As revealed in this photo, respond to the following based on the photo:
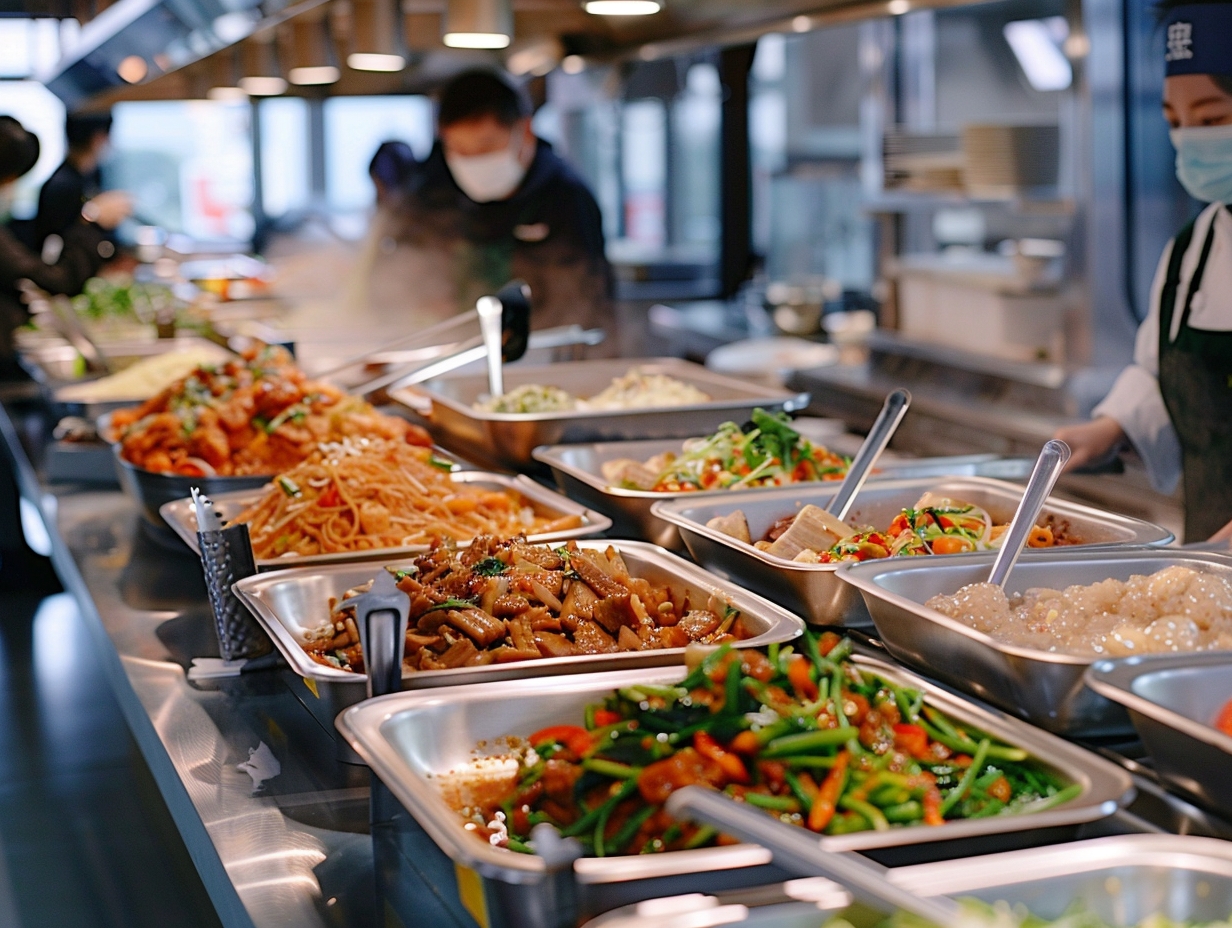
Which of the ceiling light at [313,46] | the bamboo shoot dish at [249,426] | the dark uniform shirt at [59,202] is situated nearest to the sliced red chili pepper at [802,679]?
the bamboo shoot dish at [249,426]

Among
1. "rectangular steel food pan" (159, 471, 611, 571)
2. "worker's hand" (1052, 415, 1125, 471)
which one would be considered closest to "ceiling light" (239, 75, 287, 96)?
"rectangular steel food pan" (159, 471, 611, 571)

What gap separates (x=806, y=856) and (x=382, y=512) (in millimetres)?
1423

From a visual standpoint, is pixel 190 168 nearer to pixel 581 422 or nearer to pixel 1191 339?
A: pixel 581 422

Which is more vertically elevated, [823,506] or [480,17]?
[480,17]

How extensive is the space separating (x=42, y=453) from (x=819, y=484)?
7.37ft

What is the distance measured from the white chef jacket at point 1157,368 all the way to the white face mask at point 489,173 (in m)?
2.77

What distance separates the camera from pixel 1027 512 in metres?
1.53

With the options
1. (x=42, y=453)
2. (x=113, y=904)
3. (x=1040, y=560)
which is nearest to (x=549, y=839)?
(x=1040, y=560)

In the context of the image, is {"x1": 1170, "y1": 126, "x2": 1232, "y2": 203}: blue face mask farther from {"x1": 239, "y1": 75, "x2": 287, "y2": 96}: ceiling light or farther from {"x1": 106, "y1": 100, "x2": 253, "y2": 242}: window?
{"x1": 106, "y1": 100, "x2": 253, "y2": 242}: window

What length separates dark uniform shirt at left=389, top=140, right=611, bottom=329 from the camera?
5016 millimetres

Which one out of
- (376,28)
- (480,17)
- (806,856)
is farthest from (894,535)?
(376,28)

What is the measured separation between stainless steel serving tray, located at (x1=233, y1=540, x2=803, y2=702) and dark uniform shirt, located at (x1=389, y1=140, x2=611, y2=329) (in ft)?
10.6

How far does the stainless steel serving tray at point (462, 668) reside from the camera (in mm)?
1388

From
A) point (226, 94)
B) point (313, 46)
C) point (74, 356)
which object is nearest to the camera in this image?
point (313, 46)
